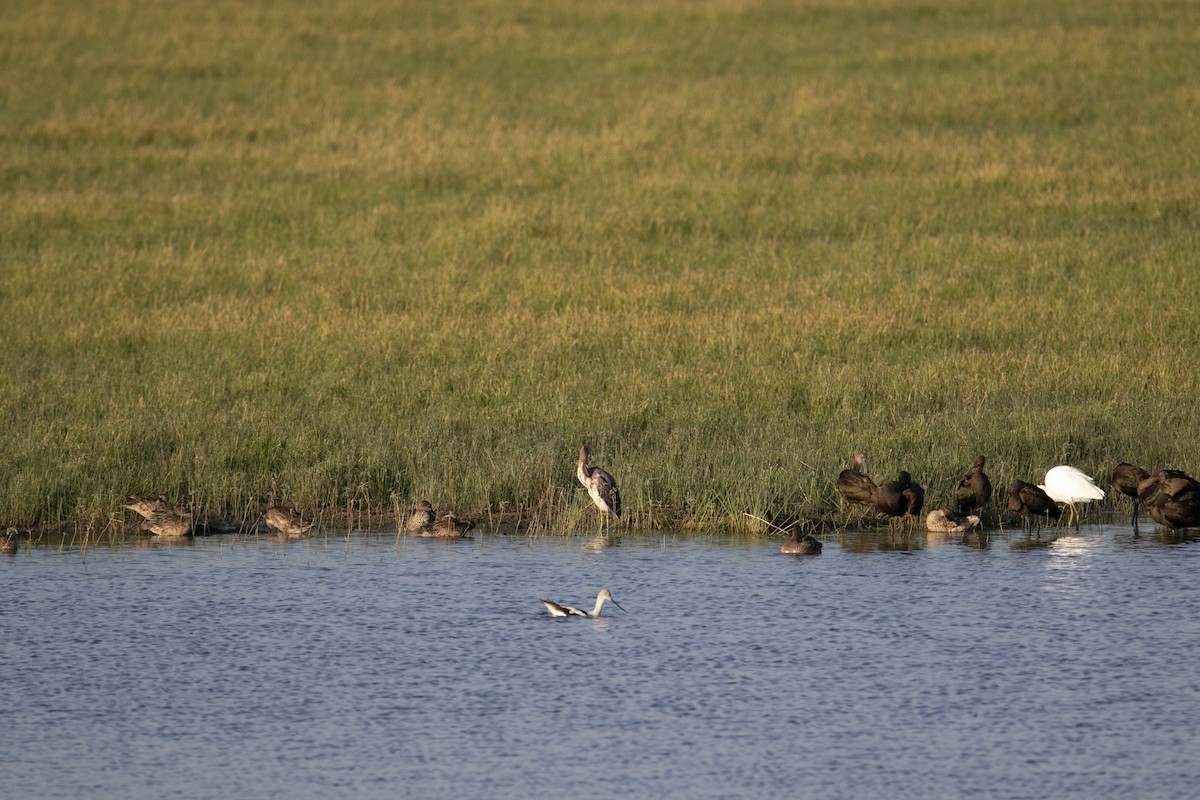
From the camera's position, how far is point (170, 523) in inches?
516

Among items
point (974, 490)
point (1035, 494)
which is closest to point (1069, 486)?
point (1035, 494)

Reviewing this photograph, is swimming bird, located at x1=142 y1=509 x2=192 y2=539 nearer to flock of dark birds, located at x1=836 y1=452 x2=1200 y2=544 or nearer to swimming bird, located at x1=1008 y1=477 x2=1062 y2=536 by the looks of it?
flock of dark birds, located at x1=836 y1=452 x2=1200 y2=544

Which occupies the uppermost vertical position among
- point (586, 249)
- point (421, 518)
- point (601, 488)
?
point (586, 249)

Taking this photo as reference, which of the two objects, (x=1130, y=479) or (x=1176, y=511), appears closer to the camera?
(x=1176, y=511)

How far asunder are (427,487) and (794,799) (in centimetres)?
646

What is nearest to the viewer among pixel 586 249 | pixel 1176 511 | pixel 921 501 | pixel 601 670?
pixel 601 670

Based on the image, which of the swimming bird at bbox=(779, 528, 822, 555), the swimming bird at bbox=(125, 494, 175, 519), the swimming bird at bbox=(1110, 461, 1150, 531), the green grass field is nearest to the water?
the swimming bird at bbox=(779, 528, 822, 555)

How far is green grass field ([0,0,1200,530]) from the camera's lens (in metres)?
14.7

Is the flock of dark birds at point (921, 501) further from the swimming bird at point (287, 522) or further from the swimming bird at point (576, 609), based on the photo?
the swimming bird at point (576, 609)

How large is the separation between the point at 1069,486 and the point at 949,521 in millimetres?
925

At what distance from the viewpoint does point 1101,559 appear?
1263cm

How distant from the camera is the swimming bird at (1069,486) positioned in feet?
43.2

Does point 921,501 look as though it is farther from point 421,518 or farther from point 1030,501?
point 421,518

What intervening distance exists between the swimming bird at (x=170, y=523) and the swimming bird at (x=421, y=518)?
65.2 inches
